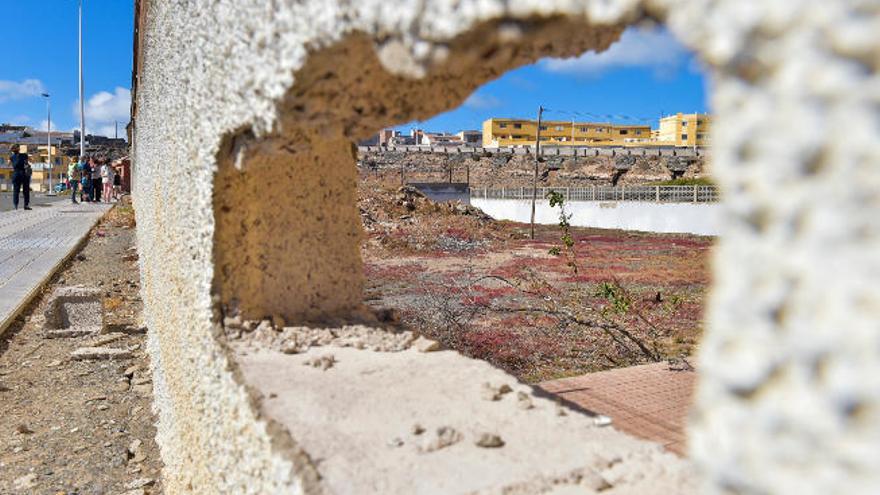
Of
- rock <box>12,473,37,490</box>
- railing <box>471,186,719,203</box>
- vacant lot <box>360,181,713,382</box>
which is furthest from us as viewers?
railing <box>471,186,719,203</box>

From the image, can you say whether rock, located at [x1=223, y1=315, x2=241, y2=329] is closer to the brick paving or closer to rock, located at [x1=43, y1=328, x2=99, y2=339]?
the brick paving

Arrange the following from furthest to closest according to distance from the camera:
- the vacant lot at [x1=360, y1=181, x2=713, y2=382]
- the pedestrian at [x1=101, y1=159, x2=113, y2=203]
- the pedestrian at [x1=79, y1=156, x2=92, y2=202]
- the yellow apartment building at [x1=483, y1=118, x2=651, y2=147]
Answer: the yellow apartment building at [x1=483, y1=118, x2=651, y2=147]
the pedestrian at [x1=101, y1=159, x2=113, y2=203]
the pedestrian at [x1=79, y1=156, x2=92, y2=202]
the vacant lot at [x1=360, y1=181, x2=713, y2=382]

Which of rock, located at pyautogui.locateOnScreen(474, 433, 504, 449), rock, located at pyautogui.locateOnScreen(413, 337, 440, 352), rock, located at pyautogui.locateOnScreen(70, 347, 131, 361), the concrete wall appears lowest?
rock, located at pyautogui.locateOnScreen(70, 347, 131, 361)

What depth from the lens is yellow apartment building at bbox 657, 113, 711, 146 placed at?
5044 cm

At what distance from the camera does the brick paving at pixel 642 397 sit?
10.2ft

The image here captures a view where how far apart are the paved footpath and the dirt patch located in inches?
7.6

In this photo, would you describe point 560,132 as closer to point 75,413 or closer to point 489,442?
point 75,413

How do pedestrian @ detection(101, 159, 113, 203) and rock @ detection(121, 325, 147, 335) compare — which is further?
pedestrian @ detection(101, 159, 113, 203)

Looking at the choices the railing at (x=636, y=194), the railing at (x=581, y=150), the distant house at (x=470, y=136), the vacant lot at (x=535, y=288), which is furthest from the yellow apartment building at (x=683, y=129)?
the vacant lot at (x=535, y=288)

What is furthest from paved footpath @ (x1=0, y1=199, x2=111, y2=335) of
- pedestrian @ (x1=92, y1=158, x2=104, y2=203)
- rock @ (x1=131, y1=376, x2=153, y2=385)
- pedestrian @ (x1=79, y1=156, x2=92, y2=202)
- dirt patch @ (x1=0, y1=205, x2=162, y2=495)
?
pedestrian @ (x1=79, y1=156, x2=92, y2=202)

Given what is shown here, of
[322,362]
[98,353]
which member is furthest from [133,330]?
[322,362]

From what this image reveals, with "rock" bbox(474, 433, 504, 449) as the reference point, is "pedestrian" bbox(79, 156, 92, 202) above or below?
above

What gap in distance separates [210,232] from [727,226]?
5.78 ft

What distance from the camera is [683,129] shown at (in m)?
52.7
